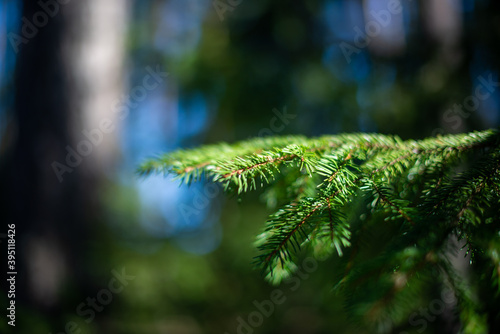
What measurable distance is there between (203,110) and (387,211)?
16.4 feet

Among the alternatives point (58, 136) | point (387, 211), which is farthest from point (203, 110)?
point (387, 211)

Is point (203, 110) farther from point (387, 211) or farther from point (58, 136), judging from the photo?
point (387, 211)

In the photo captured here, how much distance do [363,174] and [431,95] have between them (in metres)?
2.02

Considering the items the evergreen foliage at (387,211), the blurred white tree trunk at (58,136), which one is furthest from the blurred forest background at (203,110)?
the evergreen foliage at (387,211)

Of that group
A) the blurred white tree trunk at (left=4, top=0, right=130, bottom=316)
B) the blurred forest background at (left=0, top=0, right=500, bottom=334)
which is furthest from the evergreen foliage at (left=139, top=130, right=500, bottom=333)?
the blurred white tree trunk at (left=4, top=0, right=130, bottom=316)

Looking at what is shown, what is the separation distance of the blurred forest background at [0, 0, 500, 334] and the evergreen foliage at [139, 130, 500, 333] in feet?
1.71

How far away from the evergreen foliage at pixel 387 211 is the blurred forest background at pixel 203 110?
0.52 meters

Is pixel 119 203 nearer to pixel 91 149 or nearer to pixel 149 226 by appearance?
pixel 149 226

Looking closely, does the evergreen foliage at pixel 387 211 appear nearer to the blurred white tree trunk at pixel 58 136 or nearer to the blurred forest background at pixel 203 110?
the blurred forest background at pixel 203 110

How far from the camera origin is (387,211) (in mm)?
762

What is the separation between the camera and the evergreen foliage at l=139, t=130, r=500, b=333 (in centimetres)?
58

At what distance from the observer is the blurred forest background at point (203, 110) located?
2.32 metres

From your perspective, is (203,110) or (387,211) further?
(203,110)

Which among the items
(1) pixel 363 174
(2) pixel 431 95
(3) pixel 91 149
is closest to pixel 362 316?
(1) pixel 363 174
